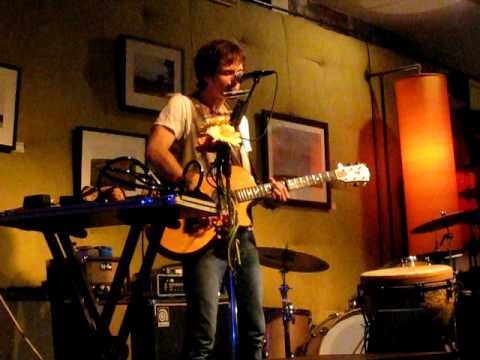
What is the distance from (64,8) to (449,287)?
2.51m

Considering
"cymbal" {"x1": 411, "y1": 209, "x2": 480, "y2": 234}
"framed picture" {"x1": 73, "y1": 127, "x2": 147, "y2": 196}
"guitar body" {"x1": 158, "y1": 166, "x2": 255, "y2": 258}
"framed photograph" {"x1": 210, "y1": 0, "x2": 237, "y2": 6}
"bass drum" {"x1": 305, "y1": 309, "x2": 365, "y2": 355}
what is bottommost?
"bass drum" {"x1": 305, "y1": 309, "x2": 365, "y2": 355}

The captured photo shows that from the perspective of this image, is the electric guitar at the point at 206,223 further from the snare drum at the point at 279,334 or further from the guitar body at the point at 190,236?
the snare drum at the point at 279,334

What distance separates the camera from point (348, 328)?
432cm

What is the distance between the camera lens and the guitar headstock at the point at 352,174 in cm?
393

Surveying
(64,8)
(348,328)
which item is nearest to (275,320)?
(348,328)

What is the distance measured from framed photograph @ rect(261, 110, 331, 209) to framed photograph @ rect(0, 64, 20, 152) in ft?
5.56

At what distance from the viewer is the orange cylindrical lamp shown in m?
5.35

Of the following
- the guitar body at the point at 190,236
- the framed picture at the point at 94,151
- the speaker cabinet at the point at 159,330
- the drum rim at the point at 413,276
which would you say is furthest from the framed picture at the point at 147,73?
the drum rim at the point at 413,276

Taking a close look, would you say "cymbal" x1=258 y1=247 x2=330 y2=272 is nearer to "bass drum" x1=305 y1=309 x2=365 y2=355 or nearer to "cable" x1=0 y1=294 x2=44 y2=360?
"bass drum" x1=305 y1=309 x2=365 y2=355

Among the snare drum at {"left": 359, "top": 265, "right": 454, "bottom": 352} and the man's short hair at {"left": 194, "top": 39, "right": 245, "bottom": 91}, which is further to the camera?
the snare drum at {"left": 359, "top": 265, "right": 454, "bottom": 352}

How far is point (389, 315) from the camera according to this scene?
12.6ft

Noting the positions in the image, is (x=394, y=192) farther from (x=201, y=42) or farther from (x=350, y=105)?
(x=201, y=42)

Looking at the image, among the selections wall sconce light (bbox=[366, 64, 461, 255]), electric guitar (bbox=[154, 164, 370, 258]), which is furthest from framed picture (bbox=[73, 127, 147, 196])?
wall sconce light (bbox=[366, 64, 461, 255])

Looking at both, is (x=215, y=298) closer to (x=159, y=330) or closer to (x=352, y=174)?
(x=159, y=330)
